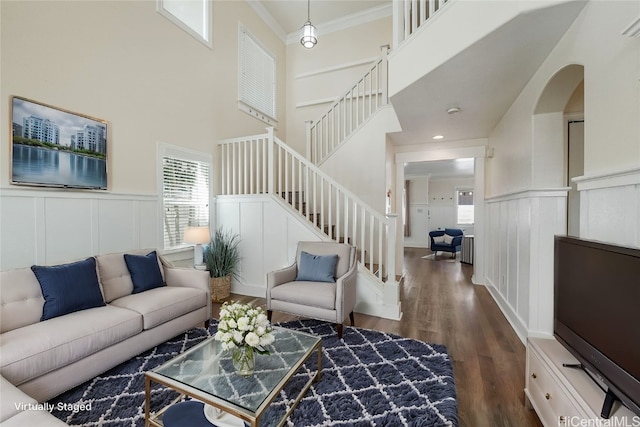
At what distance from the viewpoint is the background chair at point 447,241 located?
24.3ft

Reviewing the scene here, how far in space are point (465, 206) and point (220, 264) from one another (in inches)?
351

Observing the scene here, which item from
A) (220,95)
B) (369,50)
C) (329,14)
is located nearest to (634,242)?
(220,95)

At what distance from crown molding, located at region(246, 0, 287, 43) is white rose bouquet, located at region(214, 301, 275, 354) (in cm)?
553

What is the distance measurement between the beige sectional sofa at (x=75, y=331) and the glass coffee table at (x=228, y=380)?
20.4 inches

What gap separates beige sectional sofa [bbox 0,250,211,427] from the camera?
5.19 ft

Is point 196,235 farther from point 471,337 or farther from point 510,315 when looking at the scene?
point 510,315

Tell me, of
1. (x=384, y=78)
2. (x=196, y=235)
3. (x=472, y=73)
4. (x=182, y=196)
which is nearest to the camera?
(x=472, y=73)

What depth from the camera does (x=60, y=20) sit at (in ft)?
8.21

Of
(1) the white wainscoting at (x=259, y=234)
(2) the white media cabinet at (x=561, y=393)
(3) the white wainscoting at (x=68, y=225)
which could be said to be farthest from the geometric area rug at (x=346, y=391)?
(1) the white wainscoting at (x=259, y=234)

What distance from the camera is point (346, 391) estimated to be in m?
1.91

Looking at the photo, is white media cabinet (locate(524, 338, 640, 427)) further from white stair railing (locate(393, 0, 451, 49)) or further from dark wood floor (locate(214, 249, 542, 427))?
white stair railing (locate(393, 0, 451, 49))

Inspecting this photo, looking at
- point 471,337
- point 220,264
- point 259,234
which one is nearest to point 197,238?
point 220,264

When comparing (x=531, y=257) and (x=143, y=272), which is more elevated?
(x=531, y=257)

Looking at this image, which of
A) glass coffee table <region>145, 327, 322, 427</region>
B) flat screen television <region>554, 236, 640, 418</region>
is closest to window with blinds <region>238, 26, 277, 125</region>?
glass coffee table <region>145, 327, 322, 427</region>
